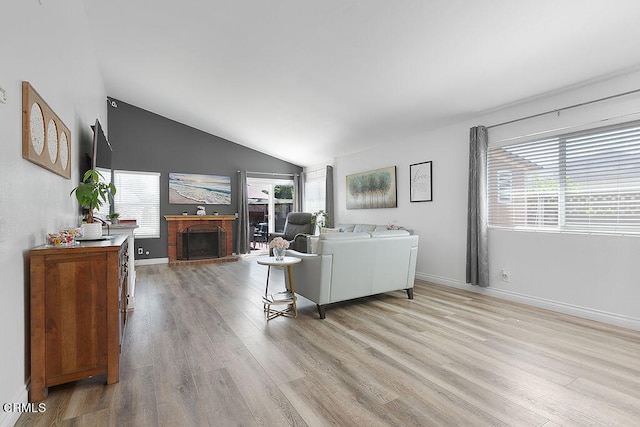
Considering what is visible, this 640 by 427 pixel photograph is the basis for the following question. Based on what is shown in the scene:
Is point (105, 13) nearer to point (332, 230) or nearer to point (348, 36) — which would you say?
point (348, 36)

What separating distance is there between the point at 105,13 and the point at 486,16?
388 centimetres

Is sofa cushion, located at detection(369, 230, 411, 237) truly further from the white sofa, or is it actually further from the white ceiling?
the white ceiling

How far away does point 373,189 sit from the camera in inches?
237

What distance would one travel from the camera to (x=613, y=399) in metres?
1.81

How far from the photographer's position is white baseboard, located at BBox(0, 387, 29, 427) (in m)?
1.49

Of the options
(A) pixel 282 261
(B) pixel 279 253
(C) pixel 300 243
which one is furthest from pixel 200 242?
(A) pixel 282 261

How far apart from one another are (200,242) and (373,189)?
158 inches

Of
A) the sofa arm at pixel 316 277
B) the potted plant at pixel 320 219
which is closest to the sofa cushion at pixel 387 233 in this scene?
the sofa arm at pixel 316 277

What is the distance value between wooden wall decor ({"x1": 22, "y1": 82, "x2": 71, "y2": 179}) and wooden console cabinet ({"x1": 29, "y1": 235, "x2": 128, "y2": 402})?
2.00 ft

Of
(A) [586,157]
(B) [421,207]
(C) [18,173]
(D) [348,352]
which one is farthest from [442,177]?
(C) [18,173]

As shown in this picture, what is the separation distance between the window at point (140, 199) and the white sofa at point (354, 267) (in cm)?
452

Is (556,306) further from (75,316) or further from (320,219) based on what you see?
(320,219)

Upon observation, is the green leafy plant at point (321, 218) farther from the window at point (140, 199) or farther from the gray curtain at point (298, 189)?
the window at point (140, 199)

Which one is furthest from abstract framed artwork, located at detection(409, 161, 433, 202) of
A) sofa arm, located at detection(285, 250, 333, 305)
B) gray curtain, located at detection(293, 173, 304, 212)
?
gray curtain, located at detection(293, 173, 304, 212)
